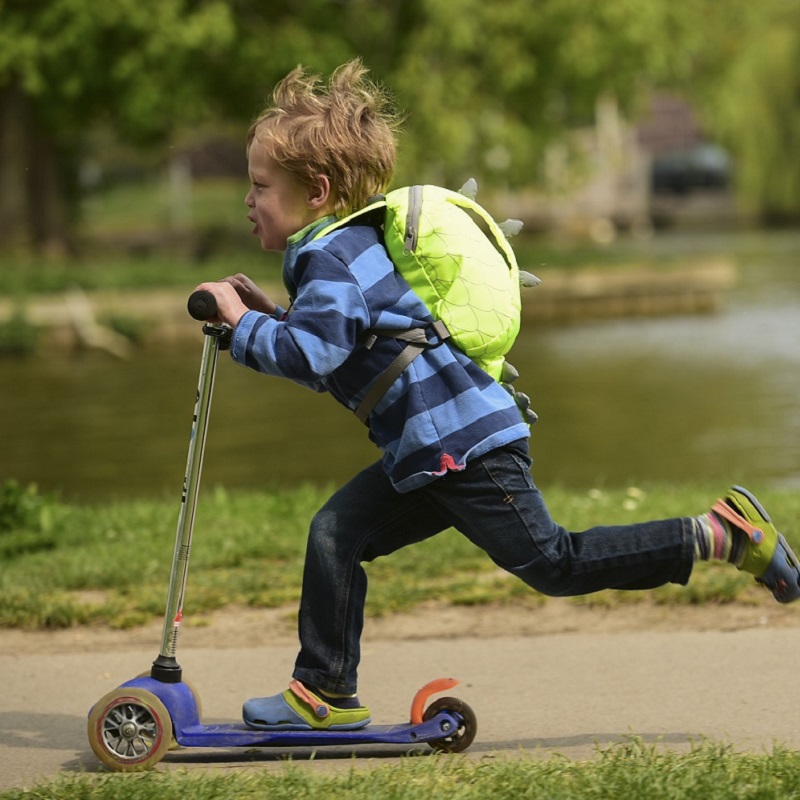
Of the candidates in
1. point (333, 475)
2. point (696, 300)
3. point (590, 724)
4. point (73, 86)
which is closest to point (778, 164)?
point (696, 300)

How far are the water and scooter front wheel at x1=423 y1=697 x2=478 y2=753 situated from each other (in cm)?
479

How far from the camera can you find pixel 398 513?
391 cm

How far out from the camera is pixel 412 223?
3678 mm

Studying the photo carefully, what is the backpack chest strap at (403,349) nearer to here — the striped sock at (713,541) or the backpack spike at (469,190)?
the backpack spike at (469,190)

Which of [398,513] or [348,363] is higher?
[348,363]

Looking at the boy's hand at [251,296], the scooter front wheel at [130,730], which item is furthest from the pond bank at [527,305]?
the scooter front wheel at [130,730]

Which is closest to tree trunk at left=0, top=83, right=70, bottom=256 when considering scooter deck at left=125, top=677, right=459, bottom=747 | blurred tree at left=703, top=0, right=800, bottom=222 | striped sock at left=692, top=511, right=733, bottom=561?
blurred tree at left=703, top=0, right=800, bottom=222

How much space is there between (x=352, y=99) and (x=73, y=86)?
923 inches

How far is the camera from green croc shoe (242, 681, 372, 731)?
12.9 feet

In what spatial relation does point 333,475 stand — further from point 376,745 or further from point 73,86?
point 73,86

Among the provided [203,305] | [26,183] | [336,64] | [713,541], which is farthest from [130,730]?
[26,183]

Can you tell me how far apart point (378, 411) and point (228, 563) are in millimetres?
2355

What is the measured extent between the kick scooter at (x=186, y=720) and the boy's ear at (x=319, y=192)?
0.42 metres

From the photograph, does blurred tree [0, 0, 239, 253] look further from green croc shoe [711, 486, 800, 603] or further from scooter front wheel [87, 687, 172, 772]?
green croc shoe [711, 486, 800, 603]
